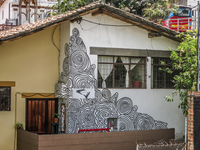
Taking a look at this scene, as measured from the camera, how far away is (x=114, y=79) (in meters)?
19.7

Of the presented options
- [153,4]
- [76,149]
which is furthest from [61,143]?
[153,4]

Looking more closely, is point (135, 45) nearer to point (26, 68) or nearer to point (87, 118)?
point (87, 118)

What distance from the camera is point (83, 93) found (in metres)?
18.9

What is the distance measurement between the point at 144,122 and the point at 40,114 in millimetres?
4944

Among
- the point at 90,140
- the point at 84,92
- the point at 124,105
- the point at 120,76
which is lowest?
the point at 90,140

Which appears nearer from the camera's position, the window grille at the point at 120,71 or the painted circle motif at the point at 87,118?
the painted circle motif at the point at 87,118

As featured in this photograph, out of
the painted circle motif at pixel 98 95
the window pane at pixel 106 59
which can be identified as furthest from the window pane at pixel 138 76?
the painted circle motif at pixel 98 95

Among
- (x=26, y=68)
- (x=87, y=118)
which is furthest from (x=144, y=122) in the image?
(x=26, y=68)

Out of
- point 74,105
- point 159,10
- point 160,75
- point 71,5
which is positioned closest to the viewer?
point 74,105

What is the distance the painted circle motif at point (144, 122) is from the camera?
19.9 m

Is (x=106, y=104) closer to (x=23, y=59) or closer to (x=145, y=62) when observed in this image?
(x=145, y=62)

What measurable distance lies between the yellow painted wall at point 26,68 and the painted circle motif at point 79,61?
1450 mm

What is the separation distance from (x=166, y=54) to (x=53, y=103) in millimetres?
6023

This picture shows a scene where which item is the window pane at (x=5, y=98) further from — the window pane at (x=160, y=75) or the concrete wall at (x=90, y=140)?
the window pane at (x=160, y=75)
